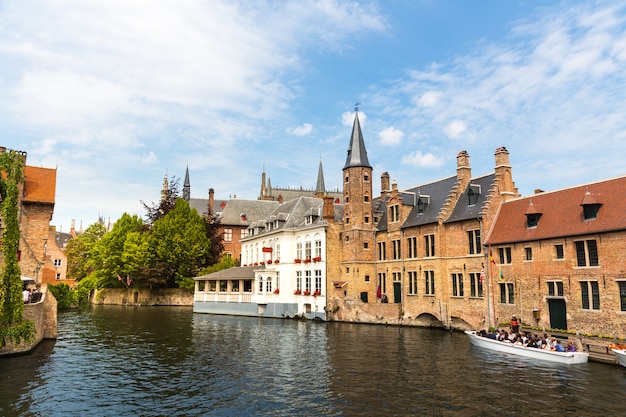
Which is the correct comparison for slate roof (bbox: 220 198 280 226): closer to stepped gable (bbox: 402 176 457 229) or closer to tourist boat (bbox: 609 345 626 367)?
stepped gable (bbox: 402 176 457 229)

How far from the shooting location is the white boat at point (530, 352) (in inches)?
933

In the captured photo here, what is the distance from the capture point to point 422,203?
4266 centimetres

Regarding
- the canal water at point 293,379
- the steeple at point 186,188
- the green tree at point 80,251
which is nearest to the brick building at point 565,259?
the canal water at point 293,379

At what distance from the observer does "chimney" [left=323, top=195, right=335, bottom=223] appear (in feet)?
158

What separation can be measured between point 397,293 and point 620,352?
2254 cm

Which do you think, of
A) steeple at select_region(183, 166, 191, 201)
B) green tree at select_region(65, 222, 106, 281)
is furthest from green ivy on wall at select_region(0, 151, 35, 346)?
green tree at select_region(65, 222, 106, 281)

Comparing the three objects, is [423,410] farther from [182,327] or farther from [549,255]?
[182,327]

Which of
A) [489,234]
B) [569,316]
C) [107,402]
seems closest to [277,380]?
[107,402]

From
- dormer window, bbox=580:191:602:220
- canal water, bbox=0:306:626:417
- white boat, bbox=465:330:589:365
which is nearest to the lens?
canal water, bbox=0:306:626:417

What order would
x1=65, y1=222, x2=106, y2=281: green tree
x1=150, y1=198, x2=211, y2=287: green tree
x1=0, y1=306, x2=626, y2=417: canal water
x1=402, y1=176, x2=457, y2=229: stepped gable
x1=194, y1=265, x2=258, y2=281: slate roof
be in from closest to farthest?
x1=0, y1=306, x2=626, y2=417: canal water, x1=402, y1=176, x2=457, y2=229: stepped gable, x1=194, y1=265, x2=258, y2=281: slate roof, x1=150, y1=198, x2=211, y2=287: green tree, x1=65, y1=222, x2=106, y2=281: green tree

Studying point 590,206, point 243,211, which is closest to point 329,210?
point 590,206

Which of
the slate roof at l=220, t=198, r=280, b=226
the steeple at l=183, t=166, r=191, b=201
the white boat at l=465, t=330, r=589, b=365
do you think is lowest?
the white boat at l=465, t=330, r=589, b=365

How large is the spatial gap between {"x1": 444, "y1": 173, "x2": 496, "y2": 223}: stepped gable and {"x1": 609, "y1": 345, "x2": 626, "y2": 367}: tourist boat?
14259mm

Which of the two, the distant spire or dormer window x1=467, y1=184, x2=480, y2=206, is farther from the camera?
the distant spire
